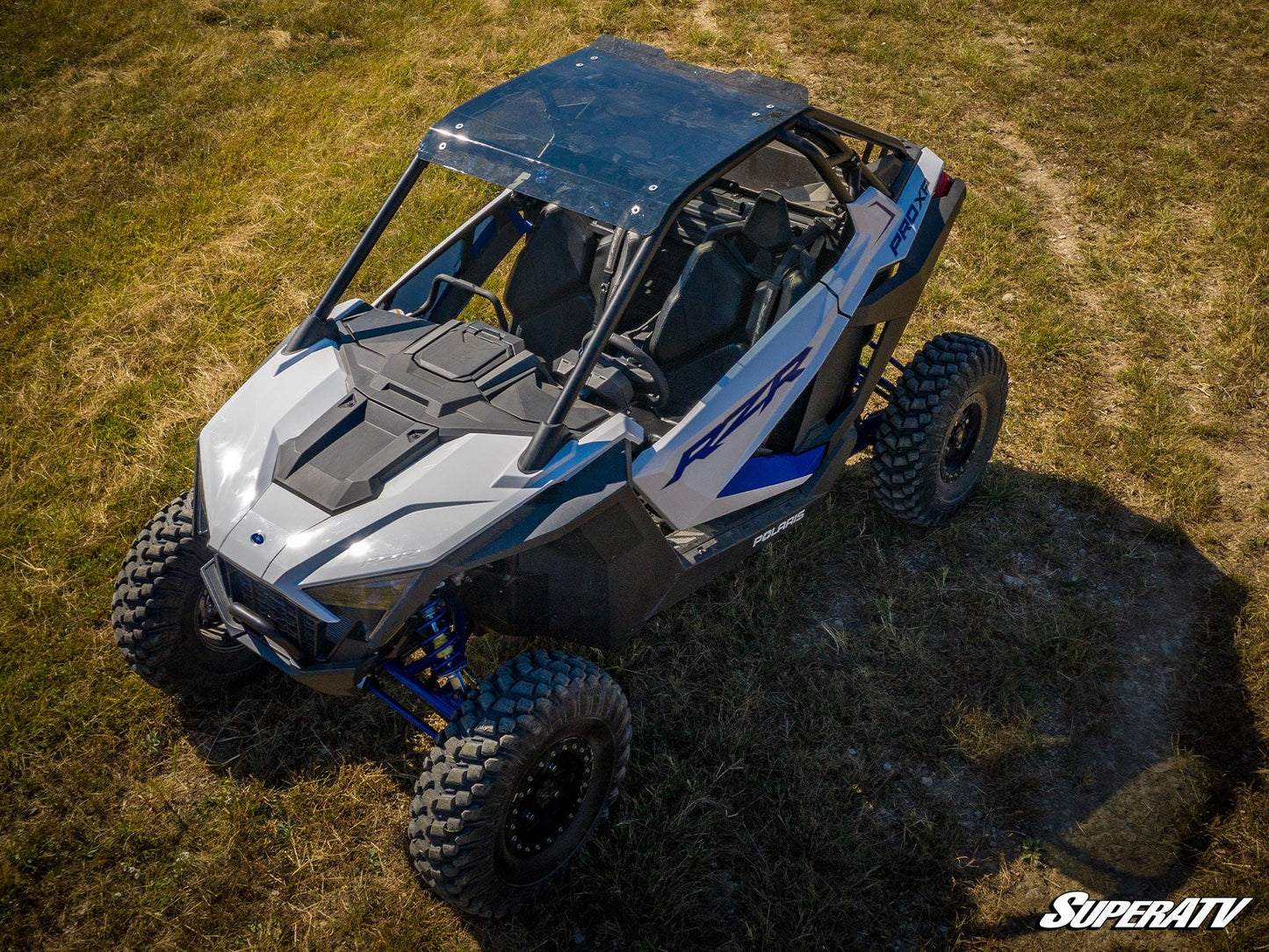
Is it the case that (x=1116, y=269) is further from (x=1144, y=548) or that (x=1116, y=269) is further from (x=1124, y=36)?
(x=1124, y=36)

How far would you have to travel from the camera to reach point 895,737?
3.79 meters

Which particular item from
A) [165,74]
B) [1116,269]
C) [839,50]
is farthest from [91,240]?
[1116,269]

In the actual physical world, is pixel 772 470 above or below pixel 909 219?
below

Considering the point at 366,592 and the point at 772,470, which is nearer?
the point at 366,592

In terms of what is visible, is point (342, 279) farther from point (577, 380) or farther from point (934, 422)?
point (934, 422)

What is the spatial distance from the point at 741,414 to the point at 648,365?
423 mm

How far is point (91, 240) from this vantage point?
6.53 m

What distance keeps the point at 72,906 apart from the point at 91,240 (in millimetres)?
4817

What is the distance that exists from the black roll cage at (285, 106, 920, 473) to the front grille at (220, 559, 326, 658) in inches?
31.1

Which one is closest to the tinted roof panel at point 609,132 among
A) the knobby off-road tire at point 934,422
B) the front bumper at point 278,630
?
the knobby off-road tire at point 934,422

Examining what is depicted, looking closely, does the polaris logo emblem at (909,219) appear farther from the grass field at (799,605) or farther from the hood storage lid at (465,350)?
the hood storage lid at (465,350)

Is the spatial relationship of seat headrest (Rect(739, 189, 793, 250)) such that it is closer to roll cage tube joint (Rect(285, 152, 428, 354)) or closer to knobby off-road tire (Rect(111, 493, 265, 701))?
roll cage tube joint (Rect(285, 152, 428, 354))

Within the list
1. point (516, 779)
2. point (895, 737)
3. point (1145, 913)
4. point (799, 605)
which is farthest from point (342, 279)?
point (1145, 913)

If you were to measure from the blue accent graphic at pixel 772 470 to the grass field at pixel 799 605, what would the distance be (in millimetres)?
615
